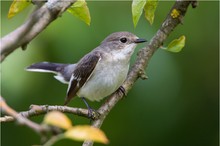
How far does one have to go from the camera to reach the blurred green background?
349 cm

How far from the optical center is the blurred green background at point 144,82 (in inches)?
137

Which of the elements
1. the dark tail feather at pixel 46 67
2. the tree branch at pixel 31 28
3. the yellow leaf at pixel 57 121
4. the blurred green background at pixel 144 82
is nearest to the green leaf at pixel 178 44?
the blurred green background at pixel 144 82

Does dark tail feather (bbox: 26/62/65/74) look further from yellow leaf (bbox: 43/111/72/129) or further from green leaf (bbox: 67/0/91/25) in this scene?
yellow leaf (bbox: 43/111/72/129)

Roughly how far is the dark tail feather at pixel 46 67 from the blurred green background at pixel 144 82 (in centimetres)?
5

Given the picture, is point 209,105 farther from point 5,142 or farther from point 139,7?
point 139,7

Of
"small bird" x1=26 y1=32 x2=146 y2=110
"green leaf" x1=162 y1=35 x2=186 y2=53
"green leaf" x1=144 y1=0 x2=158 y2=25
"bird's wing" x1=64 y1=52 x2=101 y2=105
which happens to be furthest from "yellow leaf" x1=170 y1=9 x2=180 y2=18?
"bird's wing" x1=64 y1=52 x2=101 y2=105

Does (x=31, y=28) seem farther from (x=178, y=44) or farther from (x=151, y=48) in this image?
(x=151, y=48)

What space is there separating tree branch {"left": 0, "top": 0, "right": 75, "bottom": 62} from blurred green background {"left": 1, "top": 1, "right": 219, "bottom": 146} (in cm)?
226

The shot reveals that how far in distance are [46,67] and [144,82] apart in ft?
3.07

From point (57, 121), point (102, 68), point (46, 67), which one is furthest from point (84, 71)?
point (57, 121)

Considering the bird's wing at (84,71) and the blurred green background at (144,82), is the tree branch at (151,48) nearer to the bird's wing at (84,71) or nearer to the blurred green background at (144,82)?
the blurred green background at (144,82)

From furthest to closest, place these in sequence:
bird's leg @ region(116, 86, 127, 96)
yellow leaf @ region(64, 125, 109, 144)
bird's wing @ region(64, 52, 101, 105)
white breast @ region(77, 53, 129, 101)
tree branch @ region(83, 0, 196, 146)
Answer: bird's wing @ region(64, 52, 101, 105)
white breast @ region(77, 53, 129, 101)
bird's leg @ region(116, 86, 127, 96)
tree branch @ region(83, 0, 196, 146)
yellow leaf @ region(64, 125, 109, 144)

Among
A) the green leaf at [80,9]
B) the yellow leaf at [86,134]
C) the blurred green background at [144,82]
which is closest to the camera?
the yellow leaf at [86,134]

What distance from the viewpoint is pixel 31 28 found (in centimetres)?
101
